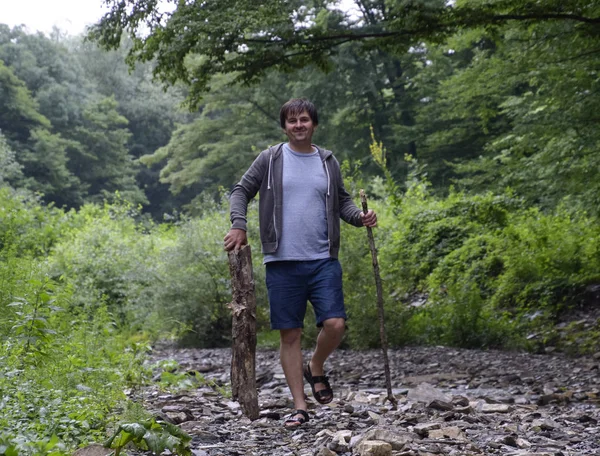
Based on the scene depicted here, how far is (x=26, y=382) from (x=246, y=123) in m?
26.2

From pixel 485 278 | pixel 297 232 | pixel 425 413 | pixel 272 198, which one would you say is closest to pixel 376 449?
pixel 425 413

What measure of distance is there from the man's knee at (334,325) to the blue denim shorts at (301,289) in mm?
25

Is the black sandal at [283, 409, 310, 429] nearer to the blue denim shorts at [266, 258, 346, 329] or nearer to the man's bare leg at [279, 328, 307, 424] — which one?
the man's bare leg at [279, 328, 307, 424]

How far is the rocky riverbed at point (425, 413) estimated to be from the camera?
4.36 meters

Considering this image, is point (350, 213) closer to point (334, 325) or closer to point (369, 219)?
point (369, 219)

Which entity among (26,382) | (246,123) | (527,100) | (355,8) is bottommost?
(26,382)

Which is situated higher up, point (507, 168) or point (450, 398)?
point (507, 168)

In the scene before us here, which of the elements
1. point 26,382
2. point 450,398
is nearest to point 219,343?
point 450,398

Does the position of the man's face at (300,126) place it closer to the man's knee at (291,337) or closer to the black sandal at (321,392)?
the man's knee at (291,337)

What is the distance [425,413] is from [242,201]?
1824 mm

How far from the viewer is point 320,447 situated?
434 cm

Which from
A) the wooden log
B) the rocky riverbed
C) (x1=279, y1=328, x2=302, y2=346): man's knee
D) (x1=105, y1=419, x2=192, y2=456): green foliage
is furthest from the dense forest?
(x1=279, y1=328, x2=302, y2=346): man's knee

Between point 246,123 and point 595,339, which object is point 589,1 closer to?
point 595,339

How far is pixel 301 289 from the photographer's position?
5.30 metres
